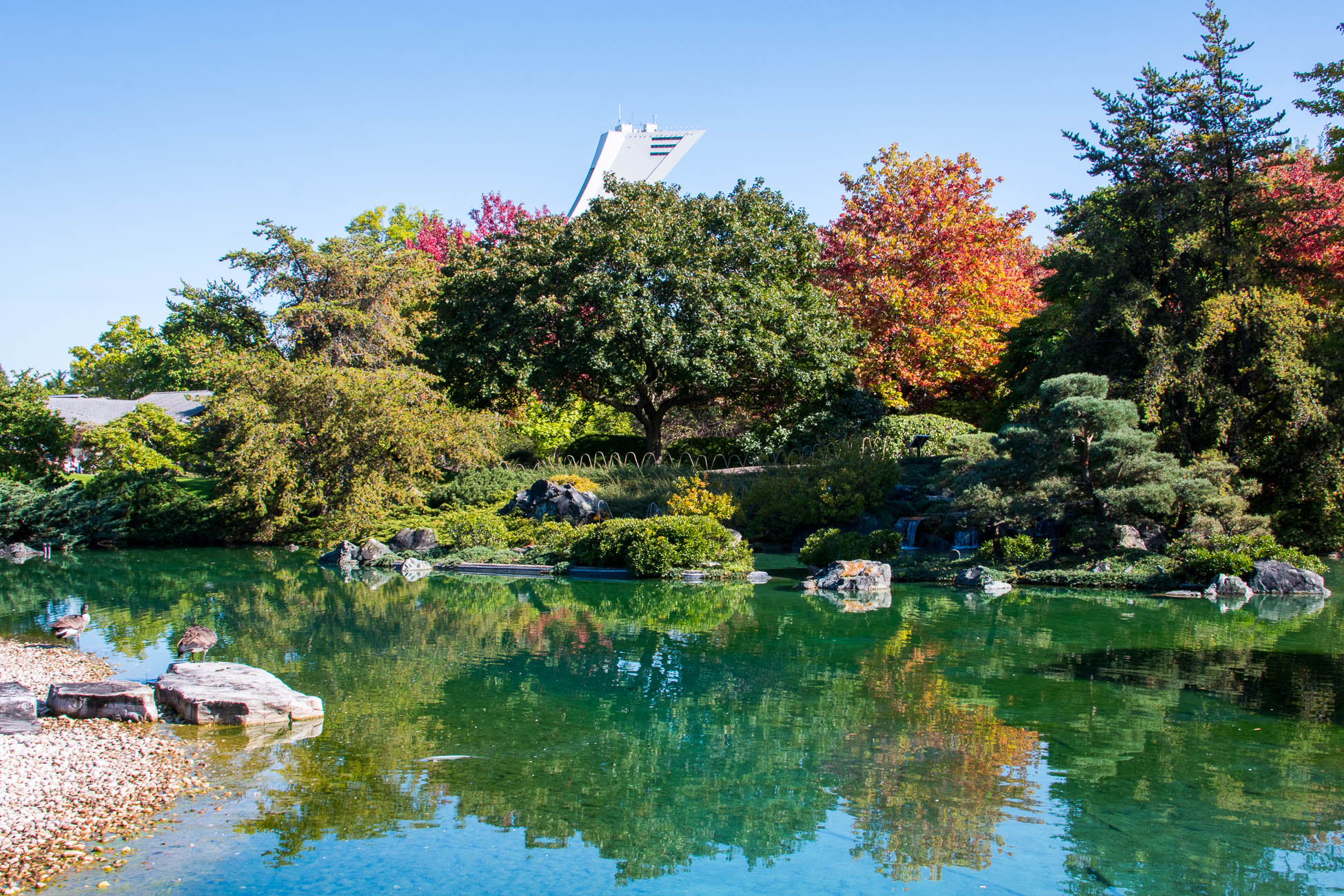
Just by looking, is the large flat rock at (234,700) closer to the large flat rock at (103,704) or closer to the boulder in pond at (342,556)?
the large flat rock at (103,704)

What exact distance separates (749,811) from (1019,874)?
168 cm

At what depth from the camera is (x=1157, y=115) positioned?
18.1 m

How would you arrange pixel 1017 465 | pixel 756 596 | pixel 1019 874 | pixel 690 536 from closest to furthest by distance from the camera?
pixel 1019 874 → pixel 756 596 → pixel 1017 465 → pixel 690 536

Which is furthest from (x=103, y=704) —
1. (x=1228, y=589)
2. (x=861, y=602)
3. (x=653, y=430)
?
(x=653, y=430)

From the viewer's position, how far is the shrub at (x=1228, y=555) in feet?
50.9

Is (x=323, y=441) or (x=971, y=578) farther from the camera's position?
(x=323, y=441)

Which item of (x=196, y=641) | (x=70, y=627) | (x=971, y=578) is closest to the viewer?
(x=196, y=641)

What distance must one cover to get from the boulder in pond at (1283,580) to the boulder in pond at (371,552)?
1610 cm

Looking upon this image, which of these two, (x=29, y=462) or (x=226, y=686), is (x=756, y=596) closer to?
(x=226, y=686)

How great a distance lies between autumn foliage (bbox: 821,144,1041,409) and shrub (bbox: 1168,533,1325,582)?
10879 mm

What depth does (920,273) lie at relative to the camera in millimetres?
27031

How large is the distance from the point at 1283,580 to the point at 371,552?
16.8 metres

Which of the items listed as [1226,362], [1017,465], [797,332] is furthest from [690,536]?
[1226,362]

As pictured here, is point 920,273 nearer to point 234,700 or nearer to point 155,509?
point 155,509
